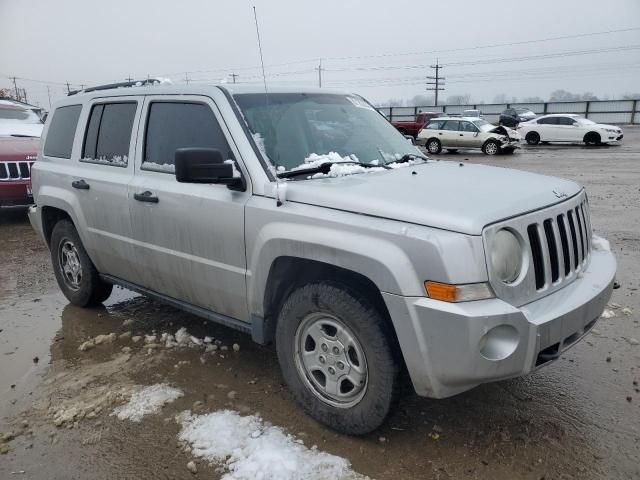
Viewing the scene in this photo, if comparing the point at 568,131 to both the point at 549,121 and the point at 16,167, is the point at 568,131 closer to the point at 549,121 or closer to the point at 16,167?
the point at 549,121

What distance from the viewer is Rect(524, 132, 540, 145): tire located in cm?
2527

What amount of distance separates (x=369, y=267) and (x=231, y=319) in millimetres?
1302

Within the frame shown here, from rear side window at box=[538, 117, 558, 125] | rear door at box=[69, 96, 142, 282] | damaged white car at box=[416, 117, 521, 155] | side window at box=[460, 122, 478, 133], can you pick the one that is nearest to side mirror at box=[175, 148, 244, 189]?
rear door at box=[69, 96, 142, 282]

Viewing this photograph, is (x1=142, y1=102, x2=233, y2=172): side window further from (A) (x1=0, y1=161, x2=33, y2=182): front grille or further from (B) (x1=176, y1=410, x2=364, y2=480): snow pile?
(A) (x1=0, y1=161, x2=33, y2=182): front grille

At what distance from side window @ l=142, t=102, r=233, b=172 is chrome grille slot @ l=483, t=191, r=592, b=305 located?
1773 millimetres

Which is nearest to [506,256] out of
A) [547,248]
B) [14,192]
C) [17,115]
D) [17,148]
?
[547,248]

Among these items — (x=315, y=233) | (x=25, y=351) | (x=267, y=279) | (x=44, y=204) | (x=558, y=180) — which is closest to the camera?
(x=315, y=233)

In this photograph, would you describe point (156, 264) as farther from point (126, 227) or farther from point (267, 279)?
point (267, 279)

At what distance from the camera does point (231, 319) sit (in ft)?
11.5

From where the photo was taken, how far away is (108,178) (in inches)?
163

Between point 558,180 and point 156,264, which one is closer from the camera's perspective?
point 558,180

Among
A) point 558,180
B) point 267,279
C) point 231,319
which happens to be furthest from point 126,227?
point 558,180

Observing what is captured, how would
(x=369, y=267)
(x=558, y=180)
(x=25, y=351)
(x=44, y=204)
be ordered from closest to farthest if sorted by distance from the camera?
1. (x=369, y=267)
2. (x=558, y=180)
3. (x=25, y=351)
4. (x=44, y=204)

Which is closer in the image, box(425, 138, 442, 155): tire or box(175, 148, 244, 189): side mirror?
box(175, 148, 244, 189): side mirror
